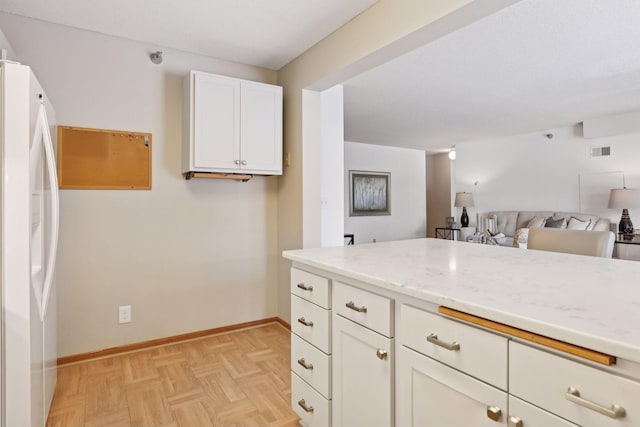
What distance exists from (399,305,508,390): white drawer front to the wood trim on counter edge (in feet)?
0.11

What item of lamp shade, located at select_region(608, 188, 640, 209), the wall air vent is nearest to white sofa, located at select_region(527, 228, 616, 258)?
lamp shade, located at select_region(608, 188, 640, 209)

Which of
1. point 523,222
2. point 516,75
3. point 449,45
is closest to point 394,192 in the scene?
point 523,222

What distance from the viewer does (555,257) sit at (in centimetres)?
164

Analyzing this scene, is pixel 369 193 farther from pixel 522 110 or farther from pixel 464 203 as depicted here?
pixel 522 110

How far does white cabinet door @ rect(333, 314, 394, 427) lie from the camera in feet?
4.06

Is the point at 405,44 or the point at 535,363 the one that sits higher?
the point at 405,44

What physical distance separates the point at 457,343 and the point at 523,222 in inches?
225

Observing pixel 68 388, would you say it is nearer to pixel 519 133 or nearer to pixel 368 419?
pixel 368 419

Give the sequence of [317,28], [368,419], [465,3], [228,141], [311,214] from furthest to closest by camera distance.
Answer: [311,214], [228,141], [317,28], [465,3], [368,419]

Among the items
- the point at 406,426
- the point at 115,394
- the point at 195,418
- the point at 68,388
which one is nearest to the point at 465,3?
the point at 406,426

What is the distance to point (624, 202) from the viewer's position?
4.62 m

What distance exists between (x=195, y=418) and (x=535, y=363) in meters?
1.72

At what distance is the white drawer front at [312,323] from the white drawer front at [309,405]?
23 cm

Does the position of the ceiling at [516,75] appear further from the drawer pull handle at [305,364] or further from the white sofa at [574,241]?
the drawer pull handle at [305,364]
